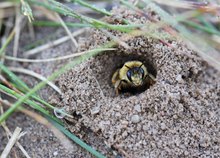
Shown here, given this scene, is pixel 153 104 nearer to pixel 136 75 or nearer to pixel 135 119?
pixel 135 119

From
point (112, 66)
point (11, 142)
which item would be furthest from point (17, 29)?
point (11, 142)

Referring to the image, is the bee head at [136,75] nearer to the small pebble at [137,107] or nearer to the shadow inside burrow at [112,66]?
the shadow inside burrow at [112,66]

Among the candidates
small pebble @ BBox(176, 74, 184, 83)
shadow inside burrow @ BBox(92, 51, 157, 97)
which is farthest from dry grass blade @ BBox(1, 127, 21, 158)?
small pebble @ BBox(176, 74, 184, 83)

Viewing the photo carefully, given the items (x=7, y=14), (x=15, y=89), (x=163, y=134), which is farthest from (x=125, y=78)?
(x=7, y=14)

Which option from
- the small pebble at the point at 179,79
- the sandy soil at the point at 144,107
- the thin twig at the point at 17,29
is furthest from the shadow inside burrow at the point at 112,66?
the thin twig at the point at 17,29

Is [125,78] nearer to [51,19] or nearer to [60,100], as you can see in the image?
[60,100]

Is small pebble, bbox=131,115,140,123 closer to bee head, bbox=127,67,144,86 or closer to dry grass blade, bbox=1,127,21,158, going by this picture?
bee head, bbox=127,67,144,86
